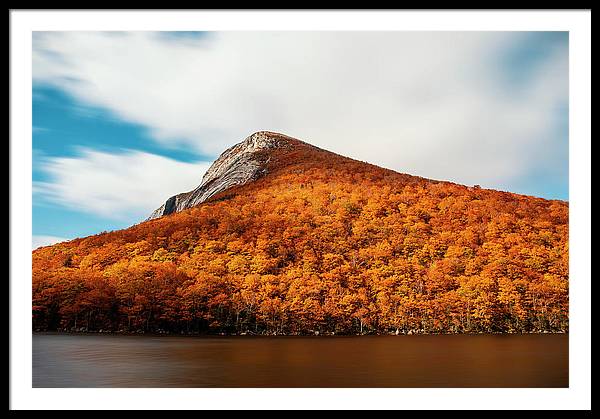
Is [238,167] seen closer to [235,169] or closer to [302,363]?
[235,169]

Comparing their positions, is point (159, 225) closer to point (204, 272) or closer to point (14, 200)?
point (204, 272)

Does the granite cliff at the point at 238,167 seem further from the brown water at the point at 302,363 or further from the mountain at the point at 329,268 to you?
the brown water at the point at 302,363

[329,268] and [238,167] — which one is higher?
[238,167]

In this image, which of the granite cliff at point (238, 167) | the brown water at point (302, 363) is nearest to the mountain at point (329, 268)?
the brown water at point (302, 363)

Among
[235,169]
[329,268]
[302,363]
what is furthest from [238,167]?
[302,363]

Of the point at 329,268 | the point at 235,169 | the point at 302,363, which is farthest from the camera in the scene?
the point at 235,169

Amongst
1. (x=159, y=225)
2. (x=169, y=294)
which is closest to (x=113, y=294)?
(x=169, y=294)

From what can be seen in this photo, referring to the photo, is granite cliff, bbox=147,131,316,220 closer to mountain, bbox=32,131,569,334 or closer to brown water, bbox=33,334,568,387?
mountain, bbox=32,131,569,334

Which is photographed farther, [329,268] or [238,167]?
[238,167]
